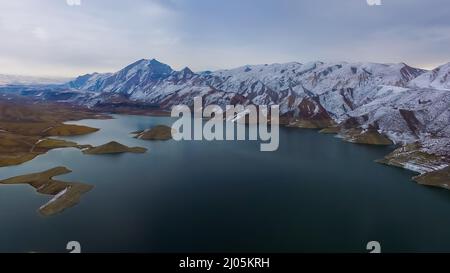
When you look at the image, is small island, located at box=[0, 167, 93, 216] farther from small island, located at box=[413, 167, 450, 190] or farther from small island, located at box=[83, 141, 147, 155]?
small island, located at box=[413, 167, 450, 190]

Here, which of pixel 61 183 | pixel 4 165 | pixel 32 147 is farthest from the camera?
pixel 32 147

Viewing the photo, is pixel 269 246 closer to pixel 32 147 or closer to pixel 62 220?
pixel 62 220

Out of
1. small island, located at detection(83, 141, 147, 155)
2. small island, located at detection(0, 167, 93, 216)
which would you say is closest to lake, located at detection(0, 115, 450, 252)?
small island, located at detection(0, 167, 93, 216)

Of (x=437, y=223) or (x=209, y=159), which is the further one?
(x=209, y=159)

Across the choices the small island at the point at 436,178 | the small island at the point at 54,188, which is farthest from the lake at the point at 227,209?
the small island at the point at 436,178

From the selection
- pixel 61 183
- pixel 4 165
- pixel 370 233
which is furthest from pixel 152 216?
pixel 4 165
